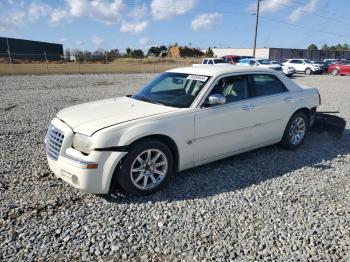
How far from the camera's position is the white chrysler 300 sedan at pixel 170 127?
371 centimetres

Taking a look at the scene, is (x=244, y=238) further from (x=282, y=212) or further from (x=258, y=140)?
(x=258, y=140)

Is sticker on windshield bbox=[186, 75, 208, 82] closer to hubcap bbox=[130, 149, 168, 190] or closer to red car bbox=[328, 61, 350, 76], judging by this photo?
hubcap bbox=[130, 149, 168, 190]

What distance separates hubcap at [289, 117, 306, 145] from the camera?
5.87 metres

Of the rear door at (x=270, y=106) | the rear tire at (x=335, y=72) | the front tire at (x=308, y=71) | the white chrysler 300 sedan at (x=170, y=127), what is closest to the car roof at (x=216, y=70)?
the white chrysler 300 sedan at (x=170, y=127)

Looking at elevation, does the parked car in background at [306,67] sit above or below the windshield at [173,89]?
below

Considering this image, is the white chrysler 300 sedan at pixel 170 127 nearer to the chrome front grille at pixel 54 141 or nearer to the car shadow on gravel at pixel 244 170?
the chrome front grille at pixel 54 141

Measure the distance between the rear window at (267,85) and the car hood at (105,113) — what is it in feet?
5.59

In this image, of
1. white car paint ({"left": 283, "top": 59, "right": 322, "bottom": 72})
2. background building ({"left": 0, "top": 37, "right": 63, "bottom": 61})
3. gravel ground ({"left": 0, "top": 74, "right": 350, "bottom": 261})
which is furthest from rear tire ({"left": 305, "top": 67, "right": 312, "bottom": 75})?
background building ({"left": 0, "top": 37, "right": 63, "bottom": 61})

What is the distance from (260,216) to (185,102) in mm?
1780

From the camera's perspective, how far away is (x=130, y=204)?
12.7 feet

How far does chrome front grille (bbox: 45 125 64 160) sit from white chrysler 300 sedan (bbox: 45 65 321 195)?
0.04 ft

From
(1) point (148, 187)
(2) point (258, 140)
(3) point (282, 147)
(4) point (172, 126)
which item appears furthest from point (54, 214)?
(3) point (282, 147)

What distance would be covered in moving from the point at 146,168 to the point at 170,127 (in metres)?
0.60

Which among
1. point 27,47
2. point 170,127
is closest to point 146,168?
point 170,127
